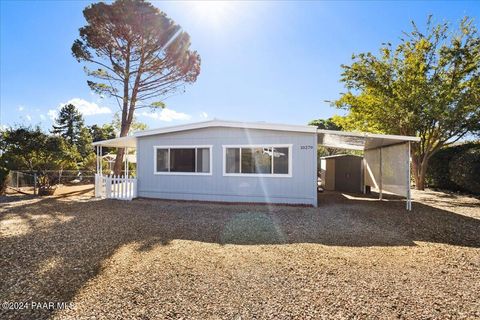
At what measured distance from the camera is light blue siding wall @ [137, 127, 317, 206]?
909 centimetres

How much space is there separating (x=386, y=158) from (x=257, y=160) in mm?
5509

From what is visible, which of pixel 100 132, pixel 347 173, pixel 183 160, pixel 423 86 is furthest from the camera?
pixel 100 132

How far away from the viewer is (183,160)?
10.5 meters

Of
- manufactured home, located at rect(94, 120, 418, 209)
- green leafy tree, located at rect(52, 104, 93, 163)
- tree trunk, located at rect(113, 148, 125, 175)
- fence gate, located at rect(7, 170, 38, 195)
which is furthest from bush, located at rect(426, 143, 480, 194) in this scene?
green leafy tree, located at rect(52, 104, 93, 163)

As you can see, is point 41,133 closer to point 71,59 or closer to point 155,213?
point 71,59

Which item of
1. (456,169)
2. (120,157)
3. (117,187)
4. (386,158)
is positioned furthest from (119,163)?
(456,169)

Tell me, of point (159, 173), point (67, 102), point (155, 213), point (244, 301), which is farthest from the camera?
point (67, 102)

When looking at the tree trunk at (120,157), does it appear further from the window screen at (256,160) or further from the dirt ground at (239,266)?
the window screen at (256,160)

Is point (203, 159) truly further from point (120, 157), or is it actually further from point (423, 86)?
point (423, 86)

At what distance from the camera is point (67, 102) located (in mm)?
43688

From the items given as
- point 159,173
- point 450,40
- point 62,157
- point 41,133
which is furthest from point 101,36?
point 450,40

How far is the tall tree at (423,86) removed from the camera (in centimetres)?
1195

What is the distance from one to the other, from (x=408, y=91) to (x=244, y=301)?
1333 centimetres

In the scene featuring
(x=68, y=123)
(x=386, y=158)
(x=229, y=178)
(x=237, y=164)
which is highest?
(x=68, y=123)
